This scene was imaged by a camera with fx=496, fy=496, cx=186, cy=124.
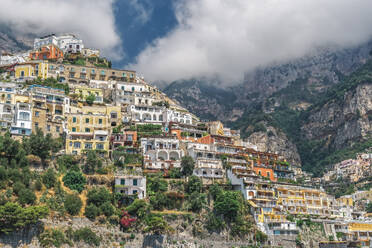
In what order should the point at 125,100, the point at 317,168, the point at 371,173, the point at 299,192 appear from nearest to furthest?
1. the point at 299,192
2. the point at 125,100
3. the point at 371,173
4. the point at 317,168

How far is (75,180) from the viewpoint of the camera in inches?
2783

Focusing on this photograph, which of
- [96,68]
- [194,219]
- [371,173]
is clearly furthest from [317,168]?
[194,219]

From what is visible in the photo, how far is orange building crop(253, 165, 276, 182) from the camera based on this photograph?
89.3 m

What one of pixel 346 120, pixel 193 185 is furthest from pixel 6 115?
pixel 346 120

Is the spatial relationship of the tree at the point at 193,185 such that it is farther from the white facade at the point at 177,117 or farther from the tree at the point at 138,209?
the white facade at the point at 177,117

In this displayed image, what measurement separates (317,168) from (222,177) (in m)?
78.9

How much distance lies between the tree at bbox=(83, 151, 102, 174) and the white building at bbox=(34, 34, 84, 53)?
50068 mm

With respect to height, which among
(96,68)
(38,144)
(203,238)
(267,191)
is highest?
(96,68)

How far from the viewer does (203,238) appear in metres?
70.9

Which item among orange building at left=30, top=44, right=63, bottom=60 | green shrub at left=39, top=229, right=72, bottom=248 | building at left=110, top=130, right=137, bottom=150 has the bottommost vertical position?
green shrub at left=39, top=229, right=72, bottom=248

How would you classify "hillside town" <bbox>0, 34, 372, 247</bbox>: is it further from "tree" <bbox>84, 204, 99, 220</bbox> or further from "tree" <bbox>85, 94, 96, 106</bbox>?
"tree" <bbox>84, 204, 99, 220</bbox>

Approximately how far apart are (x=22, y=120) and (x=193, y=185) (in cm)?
2846

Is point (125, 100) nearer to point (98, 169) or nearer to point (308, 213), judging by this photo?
point (98, 169)

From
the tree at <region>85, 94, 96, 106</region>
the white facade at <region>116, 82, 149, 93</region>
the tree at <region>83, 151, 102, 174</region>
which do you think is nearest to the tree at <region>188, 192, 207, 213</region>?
the tree at <region>83, 151, 102, 174</region>
